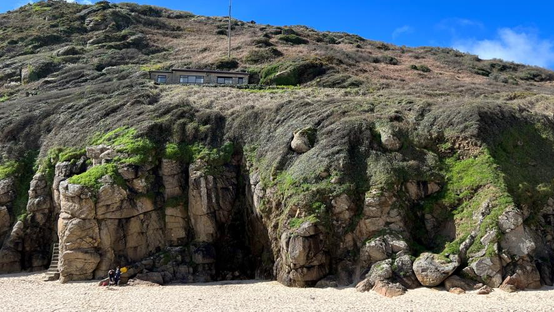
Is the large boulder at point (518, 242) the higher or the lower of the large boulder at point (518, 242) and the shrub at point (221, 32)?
the lower

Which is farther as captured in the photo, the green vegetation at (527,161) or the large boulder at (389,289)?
the green vegetation at (527,161)

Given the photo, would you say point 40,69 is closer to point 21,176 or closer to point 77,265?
point 21,176

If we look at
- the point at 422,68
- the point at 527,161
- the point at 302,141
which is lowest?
the point at 527,161

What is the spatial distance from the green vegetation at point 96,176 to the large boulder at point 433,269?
19.1 m

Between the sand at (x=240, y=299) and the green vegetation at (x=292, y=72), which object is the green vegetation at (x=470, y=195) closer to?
the sand at (x=240, y=299)

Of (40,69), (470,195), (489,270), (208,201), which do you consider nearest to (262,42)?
(40,69)

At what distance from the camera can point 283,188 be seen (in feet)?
88.0

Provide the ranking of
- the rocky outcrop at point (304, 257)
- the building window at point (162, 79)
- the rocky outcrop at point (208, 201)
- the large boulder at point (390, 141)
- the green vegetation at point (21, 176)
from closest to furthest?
the rocky outcrop at point (304, 257), the large boulder at point (390, 141), the rocky outcrop at point (208, 201), the green vegetation at point (21, 176), the building window at point (162, 79)

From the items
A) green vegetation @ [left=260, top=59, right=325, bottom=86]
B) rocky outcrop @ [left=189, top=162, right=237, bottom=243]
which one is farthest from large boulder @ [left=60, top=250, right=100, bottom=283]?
green vegetation @ [left=260, top=59, right=325, bottom=86]

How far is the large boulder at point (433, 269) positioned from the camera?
68.6ft

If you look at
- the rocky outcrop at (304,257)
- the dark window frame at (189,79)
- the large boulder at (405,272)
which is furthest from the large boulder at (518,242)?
the dark window frame at (189,79)

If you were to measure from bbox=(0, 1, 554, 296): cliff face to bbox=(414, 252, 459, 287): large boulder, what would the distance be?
0.21 feet

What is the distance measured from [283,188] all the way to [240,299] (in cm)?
772

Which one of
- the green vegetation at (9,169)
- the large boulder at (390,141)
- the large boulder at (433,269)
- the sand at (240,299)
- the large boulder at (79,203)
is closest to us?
the sand at (240,299)
